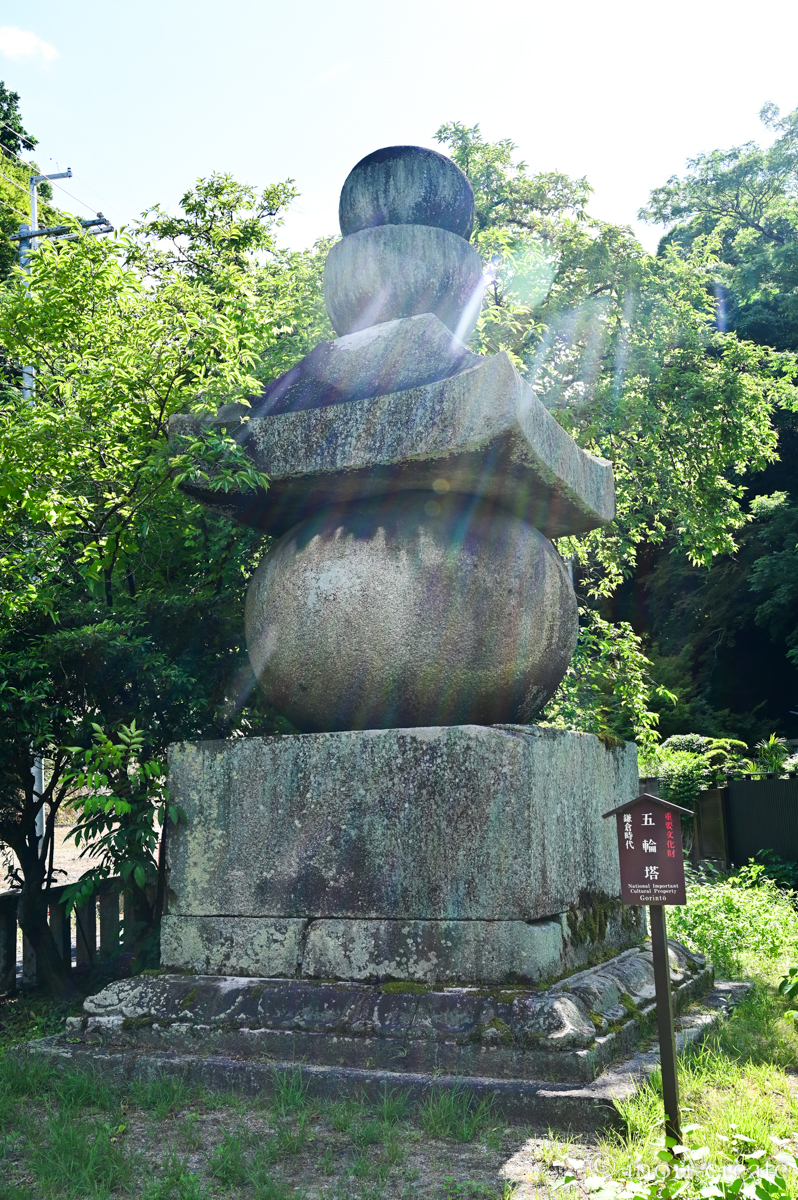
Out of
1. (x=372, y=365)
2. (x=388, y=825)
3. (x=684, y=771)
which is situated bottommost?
(x=388, y=825)

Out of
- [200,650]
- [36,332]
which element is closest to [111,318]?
[36,332]

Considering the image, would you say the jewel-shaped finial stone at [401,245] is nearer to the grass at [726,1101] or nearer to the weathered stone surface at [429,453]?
the weathered stone surface at [429,453]

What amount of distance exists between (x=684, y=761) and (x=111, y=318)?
10930mm

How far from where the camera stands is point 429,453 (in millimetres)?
3896

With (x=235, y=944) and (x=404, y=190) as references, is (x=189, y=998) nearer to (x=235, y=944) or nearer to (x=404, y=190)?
(x=235, y=944)

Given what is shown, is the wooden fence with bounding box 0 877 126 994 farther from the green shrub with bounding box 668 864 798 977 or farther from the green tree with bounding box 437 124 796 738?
the green tree with bounding box 437 124 796 738

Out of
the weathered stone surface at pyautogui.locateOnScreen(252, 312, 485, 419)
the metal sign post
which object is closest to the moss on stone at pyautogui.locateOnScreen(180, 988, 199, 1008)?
the metal sign post

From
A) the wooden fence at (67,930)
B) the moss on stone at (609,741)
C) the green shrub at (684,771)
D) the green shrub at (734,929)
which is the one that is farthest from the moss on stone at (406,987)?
the green shrub at (684,771)

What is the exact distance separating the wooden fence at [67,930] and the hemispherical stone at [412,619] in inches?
79.6

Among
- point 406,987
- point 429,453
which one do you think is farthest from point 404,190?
point 406,987

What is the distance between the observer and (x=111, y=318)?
5660 millimetres

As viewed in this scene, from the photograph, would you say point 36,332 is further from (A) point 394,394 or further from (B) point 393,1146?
(B) point 393,1146

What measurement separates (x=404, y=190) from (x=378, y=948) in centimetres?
366

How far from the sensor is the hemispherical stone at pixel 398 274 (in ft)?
15.5
